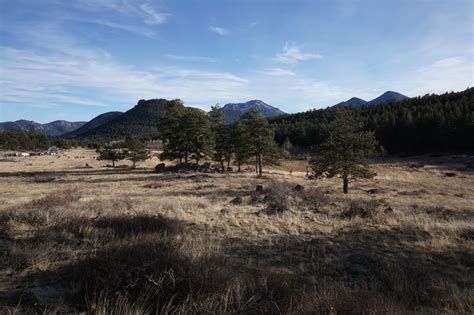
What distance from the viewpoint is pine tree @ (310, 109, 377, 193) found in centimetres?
2691

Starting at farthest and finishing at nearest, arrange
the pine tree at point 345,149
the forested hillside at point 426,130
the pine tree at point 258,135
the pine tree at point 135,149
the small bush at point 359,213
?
the forested hillside at point 426,130
the pine tree at point 135,149
the pine tree at point 258,135
the pine tree at point 345,149
the small bush at point 359,213

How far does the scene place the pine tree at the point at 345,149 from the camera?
2691cm

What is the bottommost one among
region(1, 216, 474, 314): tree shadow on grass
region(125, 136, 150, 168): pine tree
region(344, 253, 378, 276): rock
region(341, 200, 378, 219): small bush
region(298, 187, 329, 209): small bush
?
region(298, 187, 329, 209): small bush

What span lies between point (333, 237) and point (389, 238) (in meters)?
1.75

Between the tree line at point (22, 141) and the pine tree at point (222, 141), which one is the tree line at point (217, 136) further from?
the tree line at point (22, 141)

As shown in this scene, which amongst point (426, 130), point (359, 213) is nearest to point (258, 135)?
point (359, 213)

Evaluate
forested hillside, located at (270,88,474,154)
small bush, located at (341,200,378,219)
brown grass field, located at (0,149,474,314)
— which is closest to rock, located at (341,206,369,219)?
small bush, located at (341,200,378,219)

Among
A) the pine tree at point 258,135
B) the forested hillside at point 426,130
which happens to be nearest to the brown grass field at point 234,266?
the pine tree at point 258,135

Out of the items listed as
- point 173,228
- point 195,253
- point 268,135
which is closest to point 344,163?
point 268,135

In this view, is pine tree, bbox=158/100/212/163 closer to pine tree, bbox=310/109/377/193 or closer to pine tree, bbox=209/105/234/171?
pine tree, bbox=209/105/234/171

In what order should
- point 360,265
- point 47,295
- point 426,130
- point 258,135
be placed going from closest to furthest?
point 47,295 → point 360,265 → point 258,135 → point 426,130

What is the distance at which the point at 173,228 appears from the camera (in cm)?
949

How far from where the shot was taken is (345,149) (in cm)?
2753

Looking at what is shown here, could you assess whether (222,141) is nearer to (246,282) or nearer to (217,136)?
(217,136)
